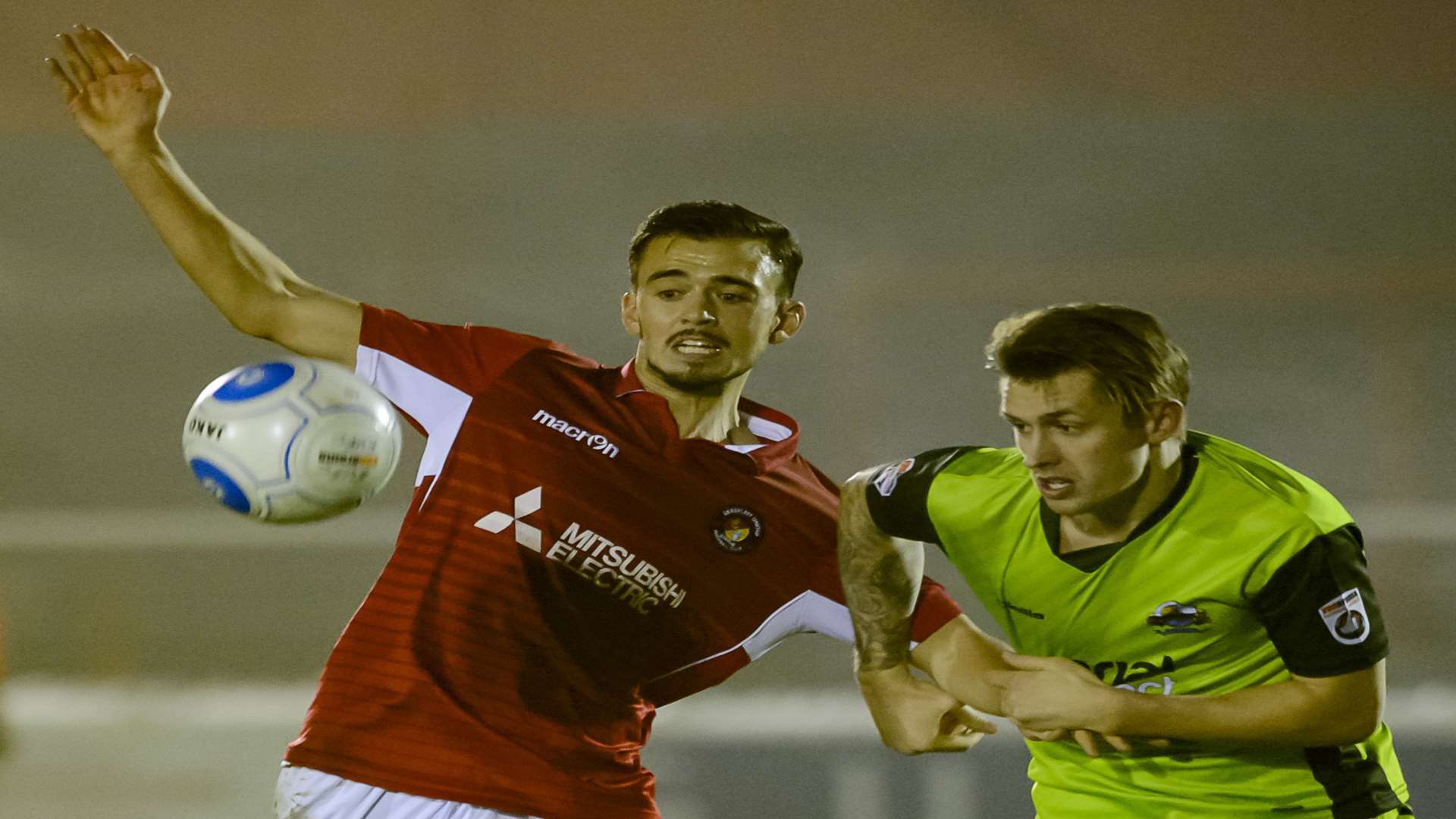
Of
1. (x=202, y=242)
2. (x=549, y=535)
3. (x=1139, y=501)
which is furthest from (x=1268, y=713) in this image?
(x=202, y=242)

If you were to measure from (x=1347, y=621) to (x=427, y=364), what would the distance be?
1.46m

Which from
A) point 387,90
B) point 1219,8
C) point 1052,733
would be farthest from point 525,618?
point 1219,8

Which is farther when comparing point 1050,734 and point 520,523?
point 520,523

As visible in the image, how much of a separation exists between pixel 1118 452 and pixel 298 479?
1187 millimetres

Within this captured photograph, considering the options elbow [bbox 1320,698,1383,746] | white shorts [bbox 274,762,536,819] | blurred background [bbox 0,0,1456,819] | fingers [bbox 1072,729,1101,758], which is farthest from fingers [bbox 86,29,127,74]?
blurred background [bbox 0,0,1456,819]

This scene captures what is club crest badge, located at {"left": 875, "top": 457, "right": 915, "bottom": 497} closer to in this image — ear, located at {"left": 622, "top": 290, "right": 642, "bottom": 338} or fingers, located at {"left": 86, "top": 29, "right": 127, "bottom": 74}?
ear, located at {"left": 622, "top": 290, "right": 642, "bottom": 338}

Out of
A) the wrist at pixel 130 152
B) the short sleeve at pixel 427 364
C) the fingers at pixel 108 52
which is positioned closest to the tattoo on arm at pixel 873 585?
the short sleeve at pixel 427 364

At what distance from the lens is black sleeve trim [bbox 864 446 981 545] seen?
2.08 m

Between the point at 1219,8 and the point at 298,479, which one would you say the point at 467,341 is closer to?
the point at 298,479

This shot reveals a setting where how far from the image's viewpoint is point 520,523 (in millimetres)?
2119

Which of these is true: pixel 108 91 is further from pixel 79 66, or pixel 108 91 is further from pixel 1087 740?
pixel 1087 740

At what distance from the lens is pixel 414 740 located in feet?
6.57

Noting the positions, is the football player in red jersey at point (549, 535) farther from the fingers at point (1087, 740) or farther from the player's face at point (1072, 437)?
the player's face at point (1072, 437)

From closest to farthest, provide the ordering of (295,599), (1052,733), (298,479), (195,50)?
(1052,733)
(298,479)
(295,599)
(195,50)
